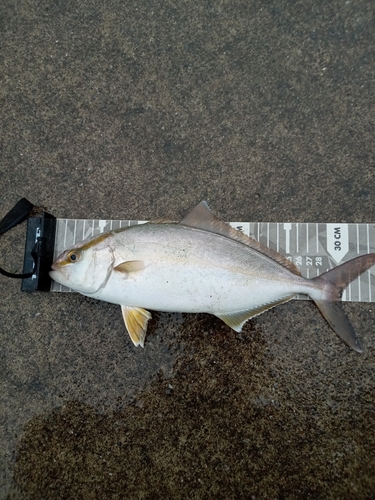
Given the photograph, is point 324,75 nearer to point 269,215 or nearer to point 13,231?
point 269,215

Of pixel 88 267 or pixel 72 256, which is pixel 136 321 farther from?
pixel 72 256

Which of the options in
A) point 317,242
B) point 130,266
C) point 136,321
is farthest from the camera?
point 317,242

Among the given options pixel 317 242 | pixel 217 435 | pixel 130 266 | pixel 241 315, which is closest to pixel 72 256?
pixel 130 266

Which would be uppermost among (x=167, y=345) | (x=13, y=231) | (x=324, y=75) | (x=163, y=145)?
(x=324, y=75)

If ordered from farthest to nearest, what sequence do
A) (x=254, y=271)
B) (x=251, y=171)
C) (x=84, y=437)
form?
(x=251, y=171) < (x=84, y=437) < (x=254, y=271)

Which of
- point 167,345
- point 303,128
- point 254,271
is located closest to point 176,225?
point 254,271

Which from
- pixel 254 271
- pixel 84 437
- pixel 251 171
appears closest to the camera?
pixel 254 271

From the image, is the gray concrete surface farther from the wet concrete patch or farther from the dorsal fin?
the dorsal fin
